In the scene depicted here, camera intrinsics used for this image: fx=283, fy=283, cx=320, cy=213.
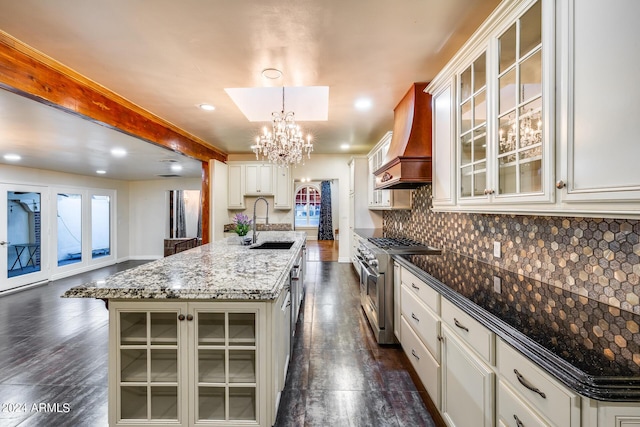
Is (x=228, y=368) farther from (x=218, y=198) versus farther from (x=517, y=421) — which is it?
(x=218, y=198)

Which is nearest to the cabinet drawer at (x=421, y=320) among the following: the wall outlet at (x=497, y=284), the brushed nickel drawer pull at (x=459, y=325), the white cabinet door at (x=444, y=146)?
the brushed nickel drawer pull at (x=459, y=325)

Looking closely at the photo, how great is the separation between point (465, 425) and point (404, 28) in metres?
2.37

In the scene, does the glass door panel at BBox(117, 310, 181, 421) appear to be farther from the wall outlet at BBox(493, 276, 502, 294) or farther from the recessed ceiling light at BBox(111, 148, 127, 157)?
the recessed ceiling light at BBox(111, 148, 127, 157)

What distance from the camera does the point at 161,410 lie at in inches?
63.8

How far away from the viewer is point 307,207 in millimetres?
11875

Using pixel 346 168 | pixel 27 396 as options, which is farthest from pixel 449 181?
pixel 346 168

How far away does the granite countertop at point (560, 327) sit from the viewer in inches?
29.8

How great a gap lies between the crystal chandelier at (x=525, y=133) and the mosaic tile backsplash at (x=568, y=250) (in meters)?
0.48

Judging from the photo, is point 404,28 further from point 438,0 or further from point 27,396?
point 27,396

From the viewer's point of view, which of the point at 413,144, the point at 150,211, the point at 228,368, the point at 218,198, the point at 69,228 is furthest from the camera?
A: the point at 150,211

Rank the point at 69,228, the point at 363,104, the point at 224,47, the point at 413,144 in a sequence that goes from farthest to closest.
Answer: the point at 69,228 → the point at 363,104 → the point at 413,144 → the point at 224,47

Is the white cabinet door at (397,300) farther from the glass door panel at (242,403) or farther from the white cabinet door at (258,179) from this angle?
the white cabinet door at (258,179)

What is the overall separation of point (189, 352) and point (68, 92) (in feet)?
8.09

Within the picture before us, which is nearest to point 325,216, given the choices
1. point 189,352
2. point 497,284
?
point 497,284
